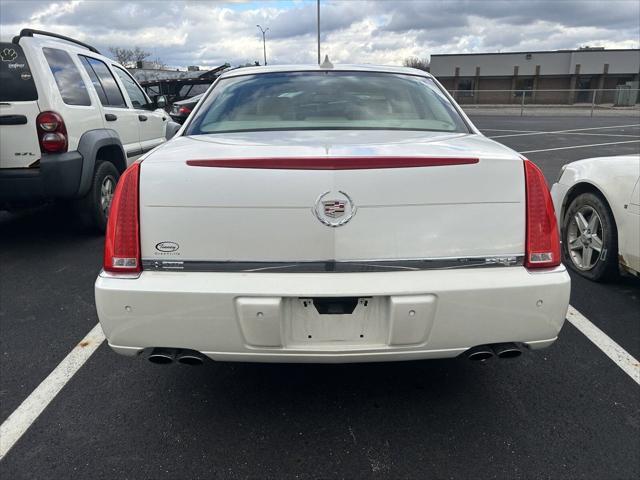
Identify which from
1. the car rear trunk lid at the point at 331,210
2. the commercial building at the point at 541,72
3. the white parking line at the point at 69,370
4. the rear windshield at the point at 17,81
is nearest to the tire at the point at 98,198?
the rear windshield at the point at 17,81

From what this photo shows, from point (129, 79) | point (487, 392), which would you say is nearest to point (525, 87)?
point (129, 79)

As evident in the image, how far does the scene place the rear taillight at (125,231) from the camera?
81.2 inches

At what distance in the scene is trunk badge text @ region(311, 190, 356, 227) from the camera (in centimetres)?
199

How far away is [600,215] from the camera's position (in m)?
3.92

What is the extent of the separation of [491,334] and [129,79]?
6039 millimetres

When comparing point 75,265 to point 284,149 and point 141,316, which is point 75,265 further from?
point 284,149

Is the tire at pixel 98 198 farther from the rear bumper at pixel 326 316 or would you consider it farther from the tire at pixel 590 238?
the tire at pixel 590 238

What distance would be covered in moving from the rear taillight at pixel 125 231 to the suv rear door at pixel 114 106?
3.73 meters

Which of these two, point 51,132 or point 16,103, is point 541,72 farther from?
point 16,103

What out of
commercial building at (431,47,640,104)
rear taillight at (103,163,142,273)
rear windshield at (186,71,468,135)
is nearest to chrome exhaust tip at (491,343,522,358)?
rear windshield at (186,71,468,135)

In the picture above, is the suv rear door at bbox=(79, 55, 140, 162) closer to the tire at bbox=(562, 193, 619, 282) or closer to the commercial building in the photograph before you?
the tire at bbox=(562, 193, 619, 282)

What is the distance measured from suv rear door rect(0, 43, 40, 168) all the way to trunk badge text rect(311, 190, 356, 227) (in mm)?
3523

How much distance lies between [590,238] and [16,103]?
190 inches

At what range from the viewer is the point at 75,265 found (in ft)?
15.1
